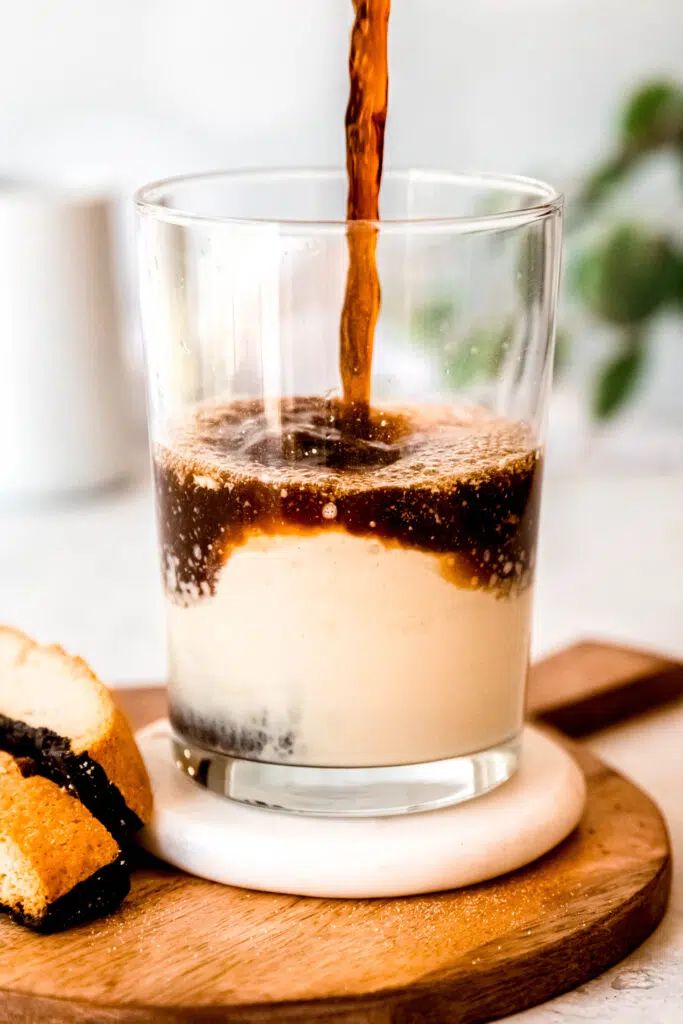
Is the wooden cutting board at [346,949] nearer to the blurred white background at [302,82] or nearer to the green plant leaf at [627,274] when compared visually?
the green plant leaf at [627,274]

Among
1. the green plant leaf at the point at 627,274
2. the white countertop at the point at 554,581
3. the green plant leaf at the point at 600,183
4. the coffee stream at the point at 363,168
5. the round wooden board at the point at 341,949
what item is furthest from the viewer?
the green plant leaf at the point at 600,183

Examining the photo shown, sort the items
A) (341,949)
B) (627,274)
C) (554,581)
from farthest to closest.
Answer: (627,274) < (554,581) < (341,949)

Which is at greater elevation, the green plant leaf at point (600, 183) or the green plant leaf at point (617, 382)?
the green plant leaf at point (600, 183)

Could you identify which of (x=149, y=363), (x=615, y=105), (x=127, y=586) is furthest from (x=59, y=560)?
(x=615, y=105)

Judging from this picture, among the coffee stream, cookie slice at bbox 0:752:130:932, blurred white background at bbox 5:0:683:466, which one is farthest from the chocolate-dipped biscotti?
blurred white background at bbox 5:0:683:466

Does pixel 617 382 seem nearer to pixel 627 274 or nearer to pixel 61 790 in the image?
pixel 627 274

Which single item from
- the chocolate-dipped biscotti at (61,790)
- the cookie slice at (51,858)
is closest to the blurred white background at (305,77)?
the chocolate-dipped biscotti at (61,790)

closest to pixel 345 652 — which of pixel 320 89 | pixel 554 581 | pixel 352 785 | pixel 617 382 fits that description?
pixel 352 785
